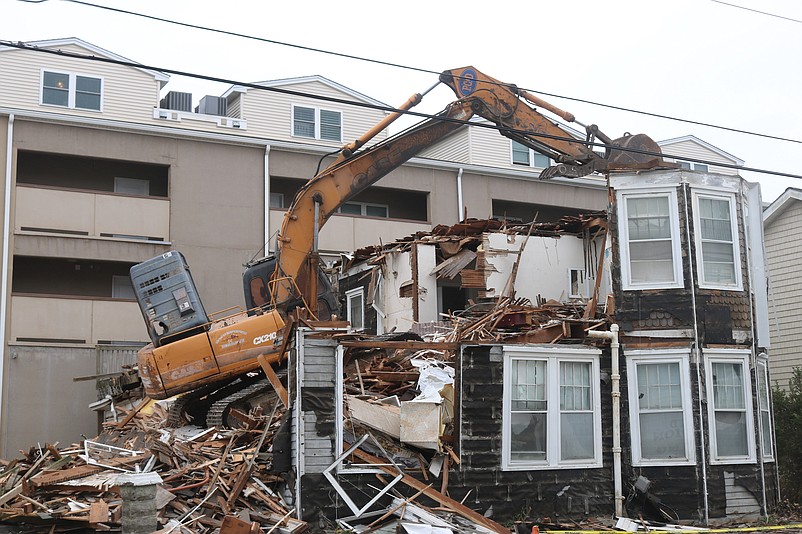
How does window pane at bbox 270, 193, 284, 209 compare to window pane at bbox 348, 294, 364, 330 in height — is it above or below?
above

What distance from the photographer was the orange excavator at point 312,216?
59.1 ft

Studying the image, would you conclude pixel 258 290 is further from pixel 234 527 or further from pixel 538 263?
pixel 234 527

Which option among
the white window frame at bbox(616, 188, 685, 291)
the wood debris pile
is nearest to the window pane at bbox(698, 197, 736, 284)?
the white window frame at bbox(616, 188, 685, 291)

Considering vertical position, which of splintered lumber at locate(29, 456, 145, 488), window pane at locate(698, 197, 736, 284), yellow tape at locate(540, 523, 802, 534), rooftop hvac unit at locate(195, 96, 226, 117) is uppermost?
rooftop hvac unit at locate(195, 96, 226, 117)

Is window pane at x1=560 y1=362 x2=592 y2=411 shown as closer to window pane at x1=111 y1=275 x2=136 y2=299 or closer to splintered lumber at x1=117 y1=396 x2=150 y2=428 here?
splintered lumber at x1=117 y1=396 x2=150 y2=428

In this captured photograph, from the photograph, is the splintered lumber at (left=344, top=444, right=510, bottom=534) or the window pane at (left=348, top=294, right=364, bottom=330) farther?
the window pane at (left=348, top=294, right=364, bottom=330)

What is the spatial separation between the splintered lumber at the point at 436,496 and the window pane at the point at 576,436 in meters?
2.11

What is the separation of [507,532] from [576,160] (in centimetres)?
812

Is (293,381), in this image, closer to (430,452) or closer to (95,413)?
(430,452)

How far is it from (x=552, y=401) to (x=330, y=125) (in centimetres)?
2035

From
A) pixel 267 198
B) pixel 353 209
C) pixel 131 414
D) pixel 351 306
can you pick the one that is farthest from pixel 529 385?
pixel 353 209

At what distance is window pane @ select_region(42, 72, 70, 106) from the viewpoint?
29984 millimetres

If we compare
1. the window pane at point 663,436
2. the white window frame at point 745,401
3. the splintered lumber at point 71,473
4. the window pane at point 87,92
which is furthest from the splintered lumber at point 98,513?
the window pane at point 87,92

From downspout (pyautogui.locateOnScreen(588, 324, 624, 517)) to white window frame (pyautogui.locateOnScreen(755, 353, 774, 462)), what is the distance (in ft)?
9.48
